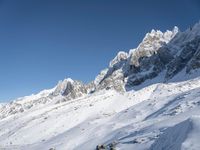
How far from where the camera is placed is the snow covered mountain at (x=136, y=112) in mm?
28672

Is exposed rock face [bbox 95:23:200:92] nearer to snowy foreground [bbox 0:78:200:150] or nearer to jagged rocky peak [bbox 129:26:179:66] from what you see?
jagged rocky peak [bbox 129:26:179:66]

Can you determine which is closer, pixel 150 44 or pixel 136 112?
pixel 136 112

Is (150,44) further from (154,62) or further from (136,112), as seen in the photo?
(136,112)

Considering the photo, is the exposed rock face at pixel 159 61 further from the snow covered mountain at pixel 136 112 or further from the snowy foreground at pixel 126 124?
the snowy foreground at pixel 126 124

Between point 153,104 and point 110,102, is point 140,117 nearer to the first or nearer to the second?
point 153,104

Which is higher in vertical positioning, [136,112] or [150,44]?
[150,44]

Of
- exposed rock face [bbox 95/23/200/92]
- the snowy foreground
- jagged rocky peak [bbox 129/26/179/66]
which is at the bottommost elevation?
the snowy foreground

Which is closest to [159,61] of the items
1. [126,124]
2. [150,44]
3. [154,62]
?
[154,62]

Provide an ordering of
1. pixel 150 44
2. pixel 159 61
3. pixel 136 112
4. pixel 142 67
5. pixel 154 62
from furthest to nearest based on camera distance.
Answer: pixel 150 44 → pixel 142 67 → pixel 154 62 → pixel 159 61 → pixel 136 112

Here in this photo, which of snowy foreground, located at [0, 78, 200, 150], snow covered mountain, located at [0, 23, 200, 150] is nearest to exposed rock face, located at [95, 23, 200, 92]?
snow covered mountain, located at [0, 23, 200, 150]

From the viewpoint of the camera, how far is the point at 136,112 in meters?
59.1

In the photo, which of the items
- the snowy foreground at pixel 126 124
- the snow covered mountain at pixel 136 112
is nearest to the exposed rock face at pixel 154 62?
the snow covered mountain at pixel 136 112

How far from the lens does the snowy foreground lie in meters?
24.1

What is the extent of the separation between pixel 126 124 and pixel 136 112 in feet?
30.7
